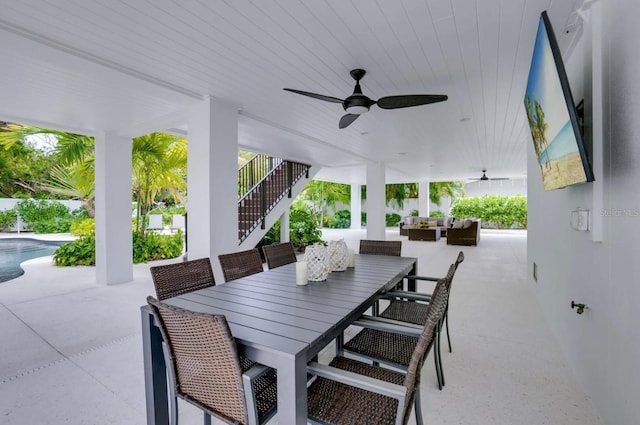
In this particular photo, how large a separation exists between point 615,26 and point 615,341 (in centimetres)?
161

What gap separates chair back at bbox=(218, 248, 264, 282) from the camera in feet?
8.74

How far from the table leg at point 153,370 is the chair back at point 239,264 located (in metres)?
0.96

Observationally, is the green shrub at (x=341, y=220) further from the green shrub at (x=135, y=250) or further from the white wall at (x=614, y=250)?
the white wall at (x=614, y=250)

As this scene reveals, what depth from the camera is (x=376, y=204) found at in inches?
327

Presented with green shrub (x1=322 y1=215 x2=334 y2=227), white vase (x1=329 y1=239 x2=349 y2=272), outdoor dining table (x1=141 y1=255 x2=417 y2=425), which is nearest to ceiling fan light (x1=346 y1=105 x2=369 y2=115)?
white vase (x1=329 y1=239 x2=349 y2=272)

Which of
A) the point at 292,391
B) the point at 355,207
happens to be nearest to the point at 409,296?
the point at 292,391

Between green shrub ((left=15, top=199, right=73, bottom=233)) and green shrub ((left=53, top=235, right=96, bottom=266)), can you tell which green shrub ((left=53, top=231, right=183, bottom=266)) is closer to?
green shrub ((left=53, top=235, right=96, bottom=266))

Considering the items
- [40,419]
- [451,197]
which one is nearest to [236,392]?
[40,419]

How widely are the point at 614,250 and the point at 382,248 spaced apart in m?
2.15

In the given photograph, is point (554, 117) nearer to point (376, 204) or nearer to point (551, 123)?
point (551, 123)

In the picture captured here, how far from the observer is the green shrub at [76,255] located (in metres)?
6.47

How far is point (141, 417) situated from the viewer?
1.89 meters

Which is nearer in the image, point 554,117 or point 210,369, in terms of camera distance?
point 210,369

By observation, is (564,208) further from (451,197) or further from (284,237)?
(451,197)
